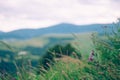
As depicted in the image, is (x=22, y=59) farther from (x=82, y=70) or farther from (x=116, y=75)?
(x=116, y=75)

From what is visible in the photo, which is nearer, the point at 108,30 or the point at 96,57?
the point at 96,57

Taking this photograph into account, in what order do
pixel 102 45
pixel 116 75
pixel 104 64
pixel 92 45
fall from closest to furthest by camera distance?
pixel 116 75
pixel 104 64
pixel 102 45
pixel 92 45

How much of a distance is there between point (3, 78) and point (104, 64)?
139 cm

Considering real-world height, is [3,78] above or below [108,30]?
below

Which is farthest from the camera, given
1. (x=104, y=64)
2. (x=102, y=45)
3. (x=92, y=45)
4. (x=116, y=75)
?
(x=92, y=45)

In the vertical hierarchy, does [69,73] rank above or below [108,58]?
below

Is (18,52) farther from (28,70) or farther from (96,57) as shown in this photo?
(96,57)

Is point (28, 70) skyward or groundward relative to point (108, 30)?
groundward

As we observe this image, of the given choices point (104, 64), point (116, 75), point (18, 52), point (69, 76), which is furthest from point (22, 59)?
point (116, 75)

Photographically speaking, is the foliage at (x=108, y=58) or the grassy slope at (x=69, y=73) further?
the grassy slope at (x=69, y=73)

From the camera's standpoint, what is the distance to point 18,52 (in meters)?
5.43

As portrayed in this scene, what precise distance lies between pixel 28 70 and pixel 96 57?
0.99m

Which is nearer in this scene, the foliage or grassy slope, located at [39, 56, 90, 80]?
the foliage

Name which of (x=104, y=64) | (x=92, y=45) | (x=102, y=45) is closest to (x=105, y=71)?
(x=104, y=64)
